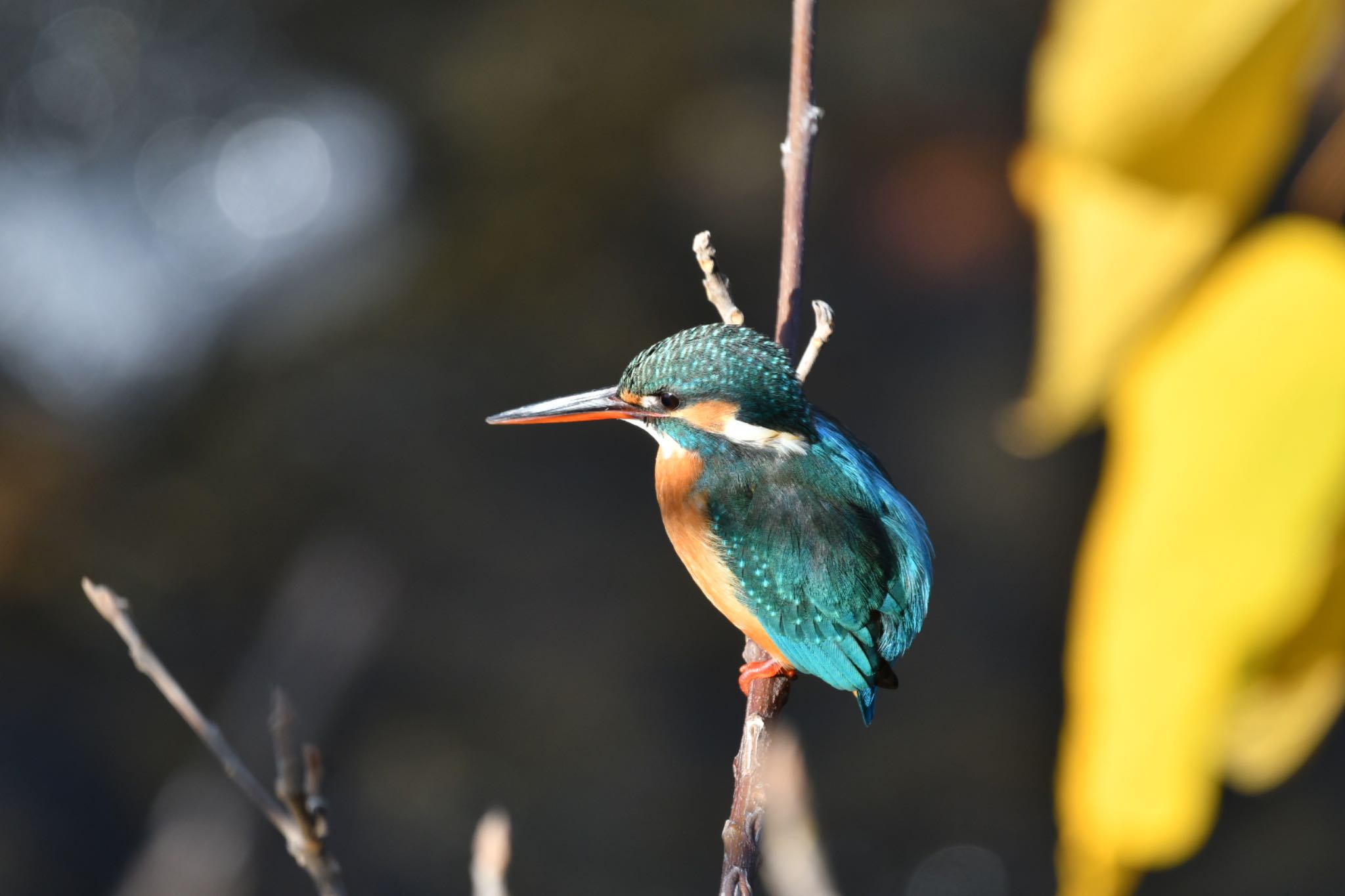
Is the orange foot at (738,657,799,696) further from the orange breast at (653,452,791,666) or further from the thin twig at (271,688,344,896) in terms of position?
the thin twig at (271,688,344,896)

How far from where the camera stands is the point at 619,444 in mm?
3346

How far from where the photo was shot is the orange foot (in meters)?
1.02

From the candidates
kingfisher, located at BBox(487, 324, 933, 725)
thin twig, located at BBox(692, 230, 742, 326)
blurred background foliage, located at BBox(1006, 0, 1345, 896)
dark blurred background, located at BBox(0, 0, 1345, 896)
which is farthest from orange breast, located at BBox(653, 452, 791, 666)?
dark blurred background, located at BBox(0, 0, 1345, 896)

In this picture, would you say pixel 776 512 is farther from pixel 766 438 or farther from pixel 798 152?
pixel 798 152

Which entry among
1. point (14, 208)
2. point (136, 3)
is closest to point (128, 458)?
point (14, 208)

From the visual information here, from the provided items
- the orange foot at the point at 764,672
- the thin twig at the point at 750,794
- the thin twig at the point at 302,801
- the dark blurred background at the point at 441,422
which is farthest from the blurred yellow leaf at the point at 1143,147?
the dark blurred background at the point at 441,422

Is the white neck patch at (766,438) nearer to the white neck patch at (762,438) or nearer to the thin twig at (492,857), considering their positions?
the white neck patch at (762,438)

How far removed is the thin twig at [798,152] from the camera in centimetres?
81

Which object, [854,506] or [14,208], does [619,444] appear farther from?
[854,506]

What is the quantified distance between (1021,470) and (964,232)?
665 millimetres

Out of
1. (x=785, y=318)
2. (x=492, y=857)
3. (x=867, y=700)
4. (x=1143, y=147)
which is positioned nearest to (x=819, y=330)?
(x=785, y=318)

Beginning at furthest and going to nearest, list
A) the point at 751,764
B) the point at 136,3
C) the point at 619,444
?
1. the point at 619,444
2. the point at 136,3
3. the point at 751,764

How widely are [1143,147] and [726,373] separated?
540mm

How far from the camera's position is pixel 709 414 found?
935mm
